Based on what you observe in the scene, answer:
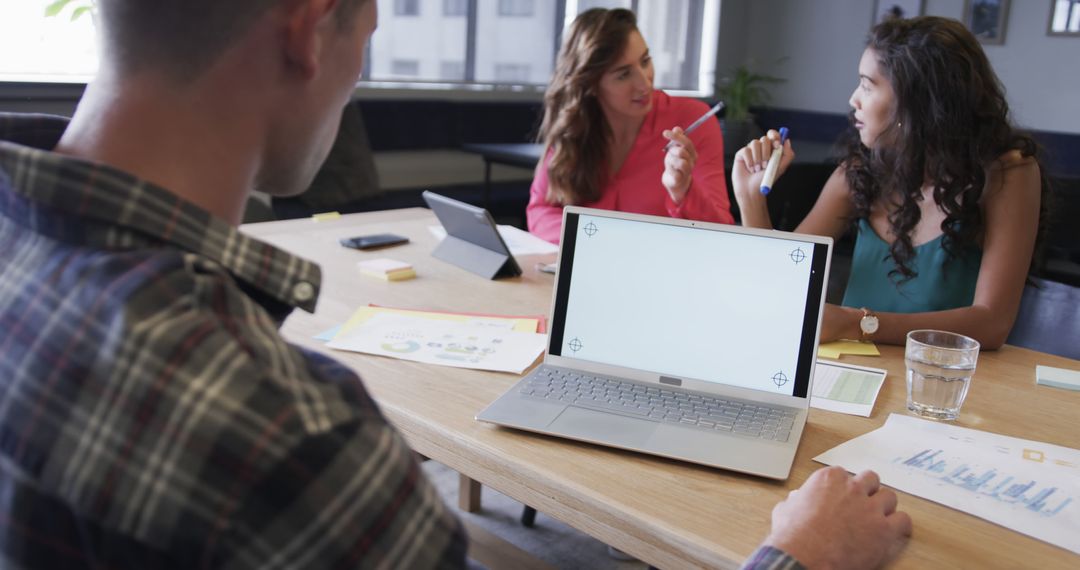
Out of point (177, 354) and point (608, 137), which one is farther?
point (608, 137)

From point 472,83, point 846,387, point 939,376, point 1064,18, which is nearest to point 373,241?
point 846,387

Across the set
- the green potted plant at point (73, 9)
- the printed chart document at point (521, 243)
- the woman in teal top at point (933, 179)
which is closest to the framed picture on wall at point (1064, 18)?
the woman in teal top at point (933, 179)

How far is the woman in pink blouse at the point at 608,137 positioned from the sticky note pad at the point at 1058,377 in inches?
43.9

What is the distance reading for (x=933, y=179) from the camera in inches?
75.0

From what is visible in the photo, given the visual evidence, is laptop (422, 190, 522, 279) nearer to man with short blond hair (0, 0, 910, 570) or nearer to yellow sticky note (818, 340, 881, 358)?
yellow sticky note (818, 340, 881, 358)

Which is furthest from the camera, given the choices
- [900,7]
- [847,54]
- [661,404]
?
[847,54]

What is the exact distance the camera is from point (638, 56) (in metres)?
2.58

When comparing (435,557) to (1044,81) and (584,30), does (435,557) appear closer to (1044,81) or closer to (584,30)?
(584,30)

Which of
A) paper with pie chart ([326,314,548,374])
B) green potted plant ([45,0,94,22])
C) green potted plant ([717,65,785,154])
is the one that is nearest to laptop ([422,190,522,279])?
paper with pie chart ([326,314,548,374])

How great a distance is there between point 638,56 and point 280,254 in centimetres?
207

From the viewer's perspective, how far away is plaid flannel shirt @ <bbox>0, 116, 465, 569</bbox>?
1.66 ft

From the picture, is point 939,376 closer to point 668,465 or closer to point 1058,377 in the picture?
point 1058,377

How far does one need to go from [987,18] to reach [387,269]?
17.0 ft

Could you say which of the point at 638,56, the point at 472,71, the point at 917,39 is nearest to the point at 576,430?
the point at 917,39
